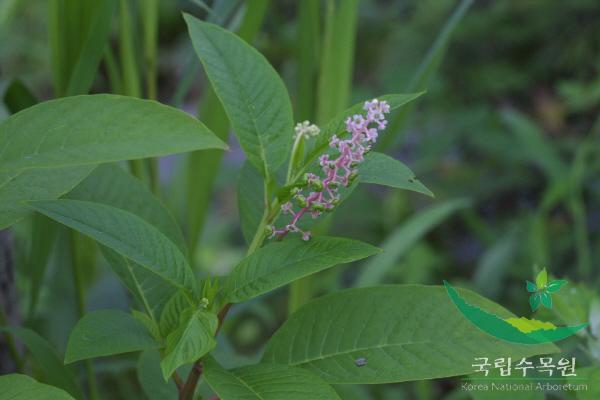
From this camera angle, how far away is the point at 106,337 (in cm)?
52

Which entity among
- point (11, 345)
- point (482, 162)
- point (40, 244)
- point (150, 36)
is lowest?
point (11, 345)

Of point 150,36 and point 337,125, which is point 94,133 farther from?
point 150,36

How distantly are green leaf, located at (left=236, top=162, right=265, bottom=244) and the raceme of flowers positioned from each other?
35 millimetres

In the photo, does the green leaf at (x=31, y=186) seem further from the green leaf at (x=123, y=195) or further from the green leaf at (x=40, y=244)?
the green leaf at (x=40, y=244)

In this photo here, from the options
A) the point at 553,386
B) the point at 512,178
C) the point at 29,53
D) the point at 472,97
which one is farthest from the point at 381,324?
the point at 29,53

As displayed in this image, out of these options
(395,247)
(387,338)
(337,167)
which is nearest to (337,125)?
(337,167)

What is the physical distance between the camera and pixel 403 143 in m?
2.44

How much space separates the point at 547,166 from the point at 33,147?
1424mm

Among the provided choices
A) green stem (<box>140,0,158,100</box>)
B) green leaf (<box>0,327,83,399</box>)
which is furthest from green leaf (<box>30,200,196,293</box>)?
green stem (<box>140,0,158,100</box>)

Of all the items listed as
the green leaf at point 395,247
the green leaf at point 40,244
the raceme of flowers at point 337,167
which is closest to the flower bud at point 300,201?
the raceme of flowers at point 337,167

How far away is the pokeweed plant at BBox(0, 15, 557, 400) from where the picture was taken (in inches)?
19.5

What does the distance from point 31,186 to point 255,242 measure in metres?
0.17

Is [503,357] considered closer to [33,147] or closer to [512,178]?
[33,147]

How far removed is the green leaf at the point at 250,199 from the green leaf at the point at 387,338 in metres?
0.08
